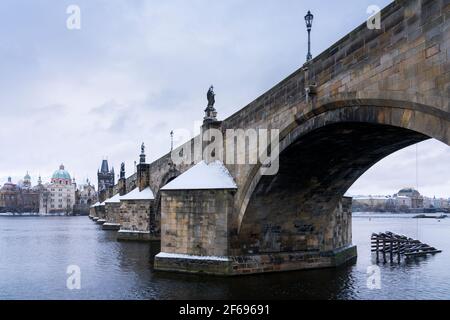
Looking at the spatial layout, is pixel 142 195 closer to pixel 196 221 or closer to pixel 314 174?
pixel 196 221

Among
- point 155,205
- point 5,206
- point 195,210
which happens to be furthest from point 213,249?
point 5,206

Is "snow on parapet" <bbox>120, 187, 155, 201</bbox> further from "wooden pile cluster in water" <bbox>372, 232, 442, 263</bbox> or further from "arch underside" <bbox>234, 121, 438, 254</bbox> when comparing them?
"arch underside" <bbox>234, 121, 438, 254</bbox>

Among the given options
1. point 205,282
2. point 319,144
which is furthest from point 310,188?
point 205,282

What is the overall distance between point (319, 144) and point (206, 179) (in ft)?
19.3

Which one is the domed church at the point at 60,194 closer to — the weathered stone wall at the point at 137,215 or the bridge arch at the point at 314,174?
the weathered stone wall at the point at 137,215

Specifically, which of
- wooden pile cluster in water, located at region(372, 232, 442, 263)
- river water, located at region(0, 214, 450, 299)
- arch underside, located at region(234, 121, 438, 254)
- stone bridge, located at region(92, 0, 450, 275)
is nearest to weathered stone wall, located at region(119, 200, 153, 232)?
river water, located at region(0, 214, 450, 299)

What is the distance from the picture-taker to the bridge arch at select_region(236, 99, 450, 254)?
1237 centimetres

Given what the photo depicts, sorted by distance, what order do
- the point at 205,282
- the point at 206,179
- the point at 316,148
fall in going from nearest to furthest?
the point at 316,148 < the point at 205,282 < the point at 206,179

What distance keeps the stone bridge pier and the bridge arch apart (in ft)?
0.15

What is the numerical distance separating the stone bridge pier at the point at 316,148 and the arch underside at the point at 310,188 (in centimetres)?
5

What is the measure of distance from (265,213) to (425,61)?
35.4 feet

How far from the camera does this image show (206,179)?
1911cm

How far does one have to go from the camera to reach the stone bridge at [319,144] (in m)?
8.73

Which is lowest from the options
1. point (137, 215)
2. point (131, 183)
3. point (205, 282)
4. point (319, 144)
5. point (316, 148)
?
point (205, 282)
